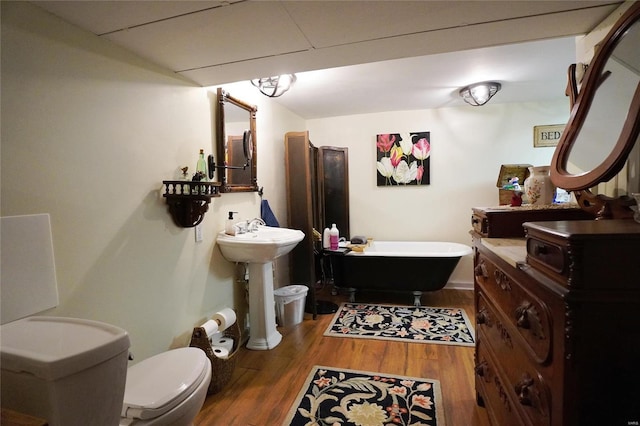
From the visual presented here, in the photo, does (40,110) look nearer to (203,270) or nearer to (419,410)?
(203,270)

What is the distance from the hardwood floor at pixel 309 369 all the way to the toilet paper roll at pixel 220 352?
0.64ft

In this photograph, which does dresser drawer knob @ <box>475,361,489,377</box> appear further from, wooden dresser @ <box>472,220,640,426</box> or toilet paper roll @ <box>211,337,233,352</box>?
toilet paper roll @ <box>211,337,233,352</box>

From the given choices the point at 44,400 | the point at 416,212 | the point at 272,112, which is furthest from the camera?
the point at 416,212

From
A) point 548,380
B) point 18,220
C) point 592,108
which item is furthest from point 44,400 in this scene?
point 592,108

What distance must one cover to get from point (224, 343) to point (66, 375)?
4.72 ft

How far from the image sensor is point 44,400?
2.58ft

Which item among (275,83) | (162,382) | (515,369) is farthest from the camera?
(275,83)

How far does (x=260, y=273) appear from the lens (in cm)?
242

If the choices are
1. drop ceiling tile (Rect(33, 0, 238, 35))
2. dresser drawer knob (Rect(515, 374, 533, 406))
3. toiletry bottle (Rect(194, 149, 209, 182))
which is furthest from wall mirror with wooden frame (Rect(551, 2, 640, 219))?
toiletry bottle (Rect(194, 149, 209, 182))

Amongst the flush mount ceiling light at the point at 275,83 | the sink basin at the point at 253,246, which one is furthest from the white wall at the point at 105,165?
the flush mount ceiling light at the point at 275,83

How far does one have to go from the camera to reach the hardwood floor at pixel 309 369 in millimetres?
1677

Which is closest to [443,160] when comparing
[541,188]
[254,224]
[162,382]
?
[541,188]

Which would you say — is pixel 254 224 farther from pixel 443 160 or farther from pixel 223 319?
pixel 443 160

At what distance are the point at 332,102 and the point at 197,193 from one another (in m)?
2.13
